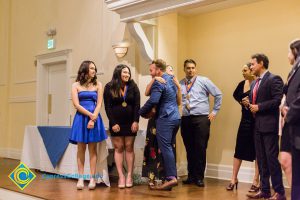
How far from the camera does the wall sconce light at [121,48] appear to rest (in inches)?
196

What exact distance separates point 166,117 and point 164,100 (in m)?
0.17

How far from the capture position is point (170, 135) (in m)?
3.84

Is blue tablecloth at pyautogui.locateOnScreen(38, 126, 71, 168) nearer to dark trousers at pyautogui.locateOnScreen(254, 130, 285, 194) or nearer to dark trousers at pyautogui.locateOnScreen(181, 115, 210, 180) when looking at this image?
dark trousers at pyautogui.locateOnScreen(181, 115, 210, 180)

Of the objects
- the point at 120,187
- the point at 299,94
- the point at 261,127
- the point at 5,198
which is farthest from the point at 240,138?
the point at 5,198

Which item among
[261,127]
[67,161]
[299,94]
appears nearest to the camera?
[299,94]

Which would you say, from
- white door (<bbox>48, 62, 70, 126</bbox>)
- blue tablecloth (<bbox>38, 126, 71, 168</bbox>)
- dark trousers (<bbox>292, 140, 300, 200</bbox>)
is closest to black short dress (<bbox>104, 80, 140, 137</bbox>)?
blue tablecloth (<bbox>38, 126, 71, 168</bbox>)

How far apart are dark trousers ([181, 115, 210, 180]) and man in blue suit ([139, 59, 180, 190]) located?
52 centimetres

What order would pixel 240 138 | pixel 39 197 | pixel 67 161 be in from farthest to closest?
pixel 67 161
pixel 240 138
pixel 39 197

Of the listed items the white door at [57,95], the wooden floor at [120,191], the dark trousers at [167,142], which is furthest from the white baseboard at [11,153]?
the dark trousers at [167,142]

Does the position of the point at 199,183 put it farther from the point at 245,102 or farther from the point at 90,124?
the point at 90,124

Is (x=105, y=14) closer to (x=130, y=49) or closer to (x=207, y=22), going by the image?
(x=130, y=49)

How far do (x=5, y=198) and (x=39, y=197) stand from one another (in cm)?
60

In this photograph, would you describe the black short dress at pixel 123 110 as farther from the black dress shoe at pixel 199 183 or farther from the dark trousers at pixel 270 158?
the dark trousers at pixel 270 158

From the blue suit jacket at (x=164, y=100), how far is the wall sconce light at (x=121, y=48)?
47.3 inches
